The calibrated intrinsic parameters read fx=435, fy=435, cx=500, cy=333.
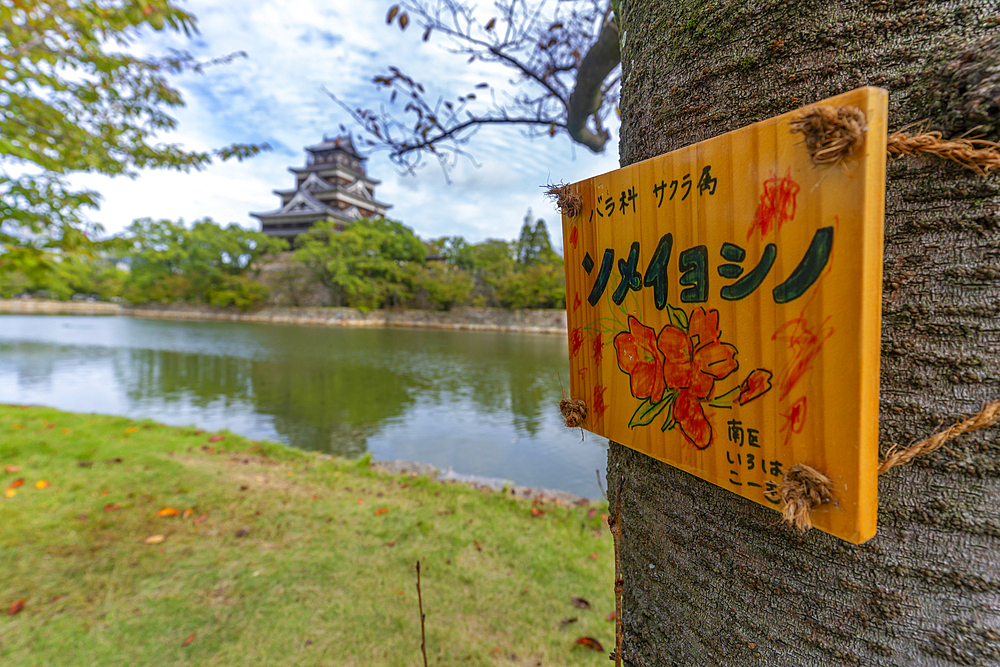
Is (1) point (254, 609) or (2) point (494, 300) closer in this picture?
(1) point (254, 609)

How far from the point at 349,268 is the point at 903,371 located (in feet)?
74.2

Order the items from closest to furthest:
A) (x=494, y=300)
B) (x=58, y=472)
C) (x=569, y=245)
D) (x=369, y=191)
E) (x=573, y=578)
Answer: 1. (x=569, y=245)
2. (x=573, y=578)
3. (x=58, y=472)
4. (x=494, y=300)
5. (x=369, y=191)

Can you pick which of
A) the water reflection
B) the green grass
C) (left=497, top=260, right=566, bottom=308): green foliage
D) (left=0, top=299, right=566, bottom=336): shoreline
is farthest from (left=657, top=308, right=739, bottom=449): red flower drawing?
(left=497, top=260, right=566, bottom=308): green foliage

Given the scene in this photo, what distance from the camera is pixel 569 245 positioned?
765 millimetres

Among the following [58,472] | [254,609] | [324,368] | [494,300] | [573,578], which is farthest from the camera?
[494,300]

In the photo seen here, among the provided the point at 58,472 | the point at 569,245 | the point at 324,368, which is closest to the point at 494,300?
the point at 324,368

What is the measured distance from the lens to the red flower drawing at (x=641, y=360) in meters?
0.60

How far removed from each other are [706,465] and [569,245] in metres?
0.41

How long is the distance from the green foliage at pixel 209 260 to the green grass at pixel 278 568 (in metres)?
22.5

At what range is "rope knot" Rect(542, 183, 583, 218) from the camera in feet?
2.39

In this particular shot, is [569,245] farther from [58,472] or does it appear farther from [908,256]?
[58,472]

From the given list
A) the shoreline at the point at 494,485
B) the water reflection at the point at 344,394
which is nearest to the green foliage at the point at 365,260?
the water reflection at the point at 344,394

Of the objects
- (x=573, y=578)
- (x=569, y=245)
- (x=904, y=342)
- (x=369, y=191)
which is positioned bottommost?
(x=573, y=578)

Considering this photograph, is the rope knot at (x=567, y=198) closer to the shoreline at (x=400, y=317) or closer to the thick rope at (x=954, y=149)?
the thick rope at (x=954, y=149)
